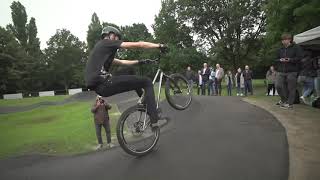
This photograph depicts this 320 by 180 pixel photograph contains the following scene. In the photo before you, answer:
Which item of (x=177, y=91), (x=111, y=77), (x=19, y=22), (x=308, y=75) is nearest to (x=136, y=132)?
(x=111, y=77)

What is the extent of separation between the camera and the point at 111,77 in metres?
6.25

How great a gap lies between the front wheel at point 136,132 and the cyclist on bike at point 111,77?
150 millimetres

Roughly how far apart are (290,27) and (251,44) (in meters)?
20.0

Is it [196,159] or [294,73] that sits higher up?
[294,73]

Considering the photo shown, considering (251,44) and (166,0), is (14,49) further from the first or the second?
(251,44)

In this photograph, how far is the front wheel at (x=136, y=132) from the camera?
6.22 metres

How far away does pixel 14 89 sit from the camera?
49531mm

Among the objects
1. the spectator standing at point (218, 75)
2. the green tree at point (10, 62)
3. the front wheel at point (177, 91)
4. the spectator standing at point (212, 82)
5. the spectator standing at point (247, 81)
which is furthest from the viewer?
the green tree at point (10, 62)

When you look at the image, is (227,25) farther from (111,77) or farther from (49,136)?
(111,77)

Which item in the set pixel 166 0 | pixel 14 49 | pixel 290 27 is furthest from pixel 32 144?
pixel 14 49

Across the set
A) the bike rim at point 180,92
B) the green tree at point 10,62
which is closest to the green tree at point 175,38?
the green tree at point 10,62

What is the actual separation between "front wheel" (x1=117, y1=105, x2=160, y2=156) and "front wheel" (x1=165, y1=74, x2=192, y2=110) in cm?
171

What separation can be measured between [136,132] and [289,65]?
6.13 m

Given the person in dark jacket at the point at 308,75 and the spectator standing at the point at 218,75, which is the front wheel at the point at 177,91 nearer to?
the person in dark jacket at the point at 308,75
